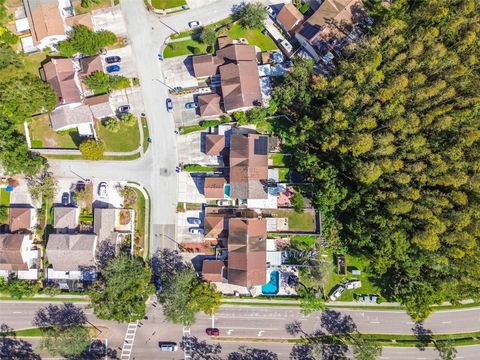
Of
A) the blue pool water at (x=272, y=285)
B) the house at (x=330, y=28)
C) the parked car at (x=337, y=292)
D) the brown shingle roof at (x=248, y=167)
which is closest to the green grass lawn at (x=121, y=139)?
the brown shingle roof at (x=248, y=167)

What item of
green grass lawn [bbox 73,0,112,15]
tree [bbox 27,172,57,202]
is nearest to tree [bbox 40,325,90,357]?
tree [bbox 27,172,57,202]

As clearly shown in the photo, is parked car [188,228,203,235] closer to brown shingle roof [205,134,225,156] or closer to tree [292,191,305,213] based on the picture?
brown shingle roof [205,134,225,156]

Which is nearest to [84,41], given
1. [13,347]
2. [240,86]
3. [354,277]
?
[240,86]

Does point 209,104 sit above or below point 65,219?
above

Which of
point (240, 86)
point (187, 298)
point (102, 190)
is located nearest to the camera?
point (187, 298)

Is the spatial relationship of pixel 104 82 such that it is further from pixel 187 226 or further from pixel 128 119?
pixel 187 226

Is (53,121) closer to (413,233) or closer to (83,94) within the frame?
(83,94)
